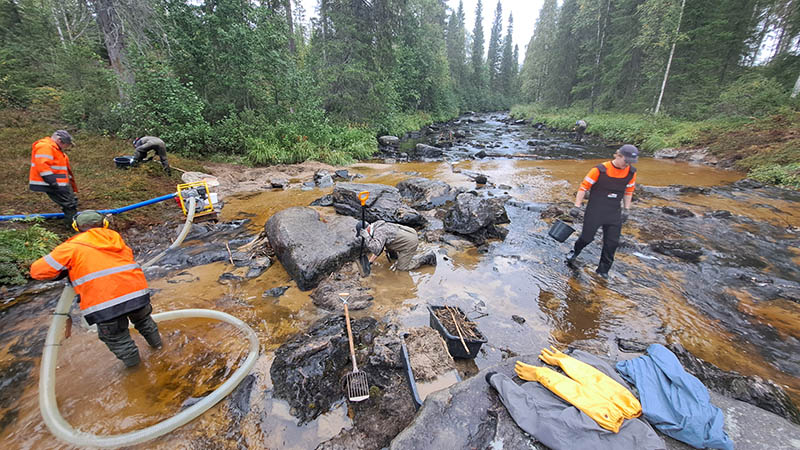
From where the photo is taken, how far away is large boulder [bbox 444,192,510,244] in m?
6.96

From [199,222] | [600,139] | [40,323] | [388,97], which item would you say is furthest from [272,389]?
[600,139]

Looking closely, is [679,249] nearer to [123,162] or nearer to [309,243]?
[309,243]

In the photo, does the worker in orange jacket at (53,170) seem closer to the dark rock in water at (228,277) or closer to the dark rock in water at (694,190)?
the dark rock in water at (228,277)

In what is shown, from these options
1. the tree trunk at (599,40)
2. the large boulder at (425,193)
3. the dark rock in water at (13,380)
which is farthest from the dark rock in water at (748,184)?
the tree trunk at (599,40)

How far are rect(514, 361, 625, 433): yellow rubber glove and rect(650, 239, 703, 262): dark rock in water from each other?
230 inches

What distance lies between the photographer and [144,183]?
816 centimetres

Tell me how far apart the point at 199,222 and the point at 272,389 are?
5740 mm

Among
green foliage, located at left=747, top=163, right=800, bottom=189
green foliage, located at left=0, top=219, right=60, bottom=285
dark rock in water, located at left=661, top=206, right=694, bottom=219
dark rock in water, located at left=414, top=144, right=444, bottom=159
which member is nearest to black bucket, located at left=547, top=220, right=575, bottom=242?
dark rock in water, located at left=661, top=206, right=694, bottom=219

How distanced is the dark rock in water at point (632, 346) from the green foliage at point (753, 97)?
65.8 ft

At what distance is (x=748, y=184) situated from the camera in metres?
10.7

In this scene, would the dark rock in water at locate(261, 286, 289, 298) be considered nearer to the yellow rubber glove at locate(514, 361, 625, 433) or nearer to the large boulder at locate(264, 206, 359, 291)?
→ the large boulder at locate(264, 206, 359, 291)

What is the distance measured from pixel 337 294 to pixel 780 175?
16.3m

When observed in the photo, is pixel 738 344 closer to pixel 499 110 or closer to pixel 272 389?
pixel 272 389

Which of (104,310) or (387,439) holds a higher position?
(104,310)
